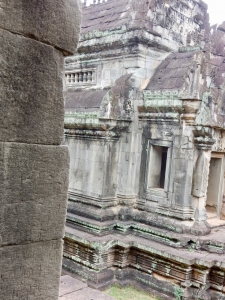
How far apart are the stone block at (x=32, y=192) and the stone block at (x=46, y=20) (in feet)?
2.10

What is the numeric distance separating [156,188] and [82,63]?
379 cm

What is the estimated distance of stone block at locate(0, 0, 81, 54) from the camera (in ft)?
6.22

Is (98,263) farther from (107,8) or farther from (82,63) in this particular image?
(107,8)

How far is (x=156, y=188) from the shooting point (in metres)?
8.00

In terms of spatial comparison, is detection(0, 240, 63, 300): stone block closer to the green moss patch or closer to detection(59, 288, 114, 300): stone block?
detection(59, 288, 114, 300): stone block

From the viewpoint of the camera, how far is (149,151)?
796 cm

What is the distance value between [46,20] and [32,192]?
3.33ft

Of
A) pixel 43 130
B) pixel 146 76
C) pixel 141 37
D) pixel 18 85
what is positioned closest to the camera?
pixel 18 85

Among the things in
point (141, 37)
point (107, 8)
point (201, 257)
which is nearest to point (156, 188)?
point (201, 257)

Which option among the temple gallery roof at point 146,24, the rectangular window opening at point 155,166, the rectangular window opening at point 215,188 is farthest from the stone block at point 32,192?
the rectangular window opening at point 215,188

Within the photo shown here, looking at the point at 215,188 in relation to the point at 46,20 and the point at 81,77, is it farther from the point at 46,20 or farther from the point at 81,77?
the point at 46,20

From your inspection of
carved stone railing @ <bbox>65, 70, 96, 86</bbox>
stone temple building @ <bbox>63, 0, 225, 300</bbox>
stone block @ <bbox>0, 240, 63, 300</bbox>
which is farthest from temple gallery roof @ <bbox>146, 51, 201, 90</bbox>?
stone block @ <bbox>0, 240, 63, 300</bbox>

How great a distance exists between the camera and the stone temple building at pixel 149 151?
7.06 metres

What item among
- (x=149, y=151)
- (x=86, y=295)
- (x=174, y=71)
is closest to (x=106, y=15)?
(x=174, y=71)
